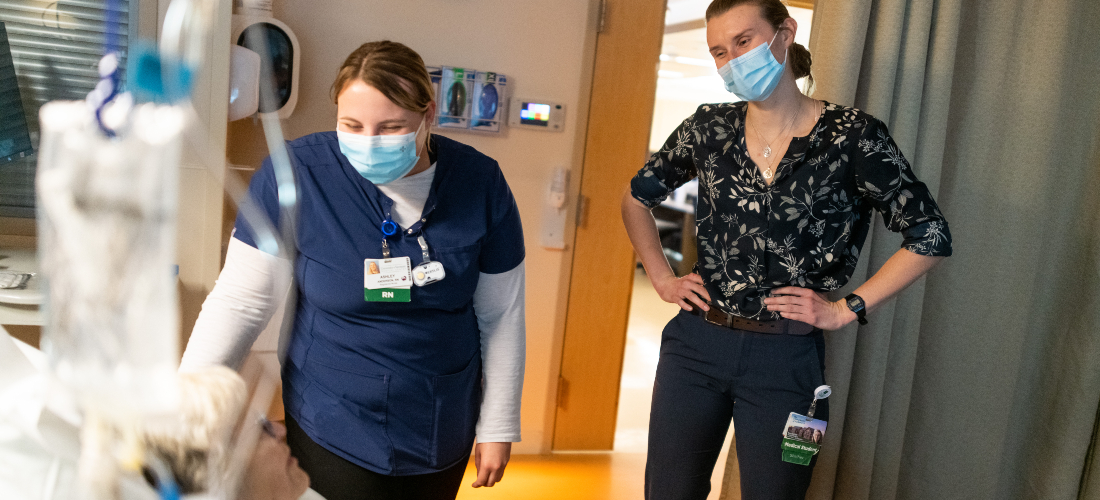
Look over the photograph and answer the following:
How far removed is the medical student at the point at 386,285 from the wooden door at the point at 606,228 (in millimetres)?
1832

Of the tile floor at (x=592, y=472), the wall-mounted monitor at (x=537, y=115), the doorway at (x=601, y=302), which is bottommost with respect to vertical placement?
the tile floor at (x=592, y=472)

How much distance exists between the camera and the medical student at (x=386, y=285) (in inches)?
39.0

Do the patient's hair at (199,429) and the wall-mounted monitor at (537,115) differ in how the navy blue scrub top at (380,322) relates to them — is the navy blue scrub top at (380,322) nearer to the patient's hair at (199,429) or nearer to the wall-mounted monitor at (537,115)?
the patient's hair at (199,429)

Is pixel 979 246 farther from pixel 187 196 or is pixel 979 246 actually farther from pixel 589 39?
pixel 187 196

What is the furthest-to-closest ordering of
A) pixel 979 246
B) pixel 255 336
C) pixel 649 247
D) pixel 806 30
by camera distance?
pixel 806 30, pixel 979 246, pixel 649 247, pixel 255 336

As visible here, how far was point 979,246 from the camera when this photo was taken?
2.38 metres

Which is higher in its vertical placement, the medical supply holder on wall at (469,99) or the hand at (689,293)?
the medical supply holder on wall at (469,99)

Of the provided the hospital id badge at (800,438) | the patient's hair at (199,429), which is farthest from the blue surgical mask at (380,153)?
the hospital id badge at (800,438)

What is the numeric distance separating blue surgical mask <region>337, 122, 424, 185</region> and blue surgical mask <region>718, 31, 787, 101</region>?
75 cm

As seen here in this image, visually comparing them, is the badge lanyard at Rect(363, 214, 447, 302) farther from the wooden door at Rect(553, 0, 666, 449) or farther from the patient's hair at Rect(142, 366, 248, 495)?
the wooden door at Rect(553, 0, 666, 449)

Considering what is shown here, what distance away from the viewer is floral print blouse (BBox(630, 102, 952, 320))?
1515 millimetres

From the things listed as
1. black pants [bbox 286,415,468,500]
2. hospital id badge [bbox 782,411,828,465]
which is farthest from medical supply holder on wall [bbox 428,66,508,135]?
black pants [bbox 286,415,468,500]

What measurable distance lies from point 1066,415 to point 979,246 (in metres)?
0.62

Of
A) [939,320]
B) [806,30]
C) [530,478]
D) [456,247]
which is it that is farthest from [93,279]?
[806,30]
